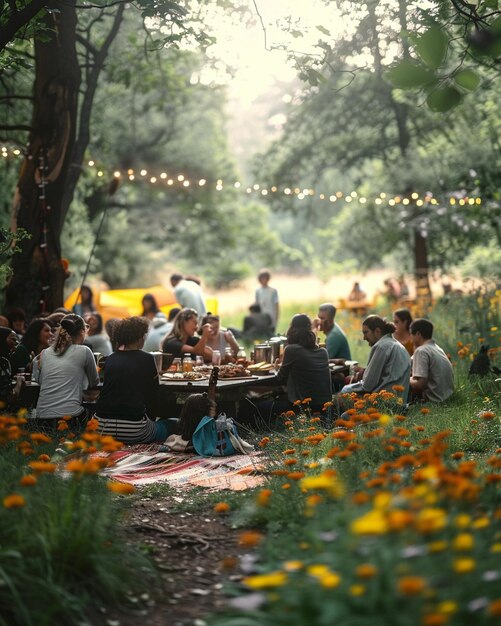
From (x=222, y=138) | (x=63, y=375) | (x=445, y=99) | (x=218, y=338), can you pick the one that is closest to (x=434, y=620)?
(x=445, y=99)

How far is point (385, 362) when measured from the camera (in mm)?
10008

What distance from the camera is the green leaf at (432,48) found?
3.59 meters

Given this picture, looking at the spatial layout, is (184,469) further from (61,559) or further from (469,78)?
(469,78)

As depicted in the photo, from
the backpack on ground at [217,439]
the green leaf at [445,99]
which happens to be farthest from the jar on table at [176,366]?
the green leaf at [445,99]

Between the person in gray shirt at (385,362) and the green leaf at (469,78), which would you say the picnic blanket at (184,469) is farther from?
the green leaf at (469,78)

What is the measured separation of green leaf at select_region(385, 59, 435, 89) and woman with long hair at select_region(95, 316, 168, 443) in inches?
231

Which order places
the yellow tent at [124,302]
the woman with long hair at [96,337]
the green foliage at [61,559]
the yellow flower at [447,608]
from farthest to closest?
1. the yellow tent at [124,302]
2. the woman with long hair at [96,337]
3. the green foliage at [61,559]
4. the yellow flower at [447,608]

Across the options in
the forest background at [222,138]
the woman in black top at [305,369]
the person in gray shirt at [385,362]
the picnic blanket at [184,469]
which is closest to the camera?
the picnic blanket at [184,469]

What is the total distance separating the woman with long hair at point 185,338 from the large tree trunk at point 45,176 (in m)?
2.19

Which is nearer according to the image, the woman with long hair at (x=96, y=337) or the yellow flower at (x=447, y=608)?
the yellow flower at (x=447, y=608)

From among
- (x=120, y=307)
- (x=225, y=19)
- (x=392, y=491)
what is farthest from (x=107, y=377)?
(x=120, y=307)

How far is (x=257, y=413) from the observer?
10625mm

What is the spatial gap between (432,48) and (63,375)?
6.58 metres

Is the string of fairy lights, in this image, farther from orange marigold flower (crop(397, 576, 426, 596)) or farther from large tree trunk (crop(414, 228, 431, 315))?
orange marigold flower (crop(397, 576, 426, 596))
